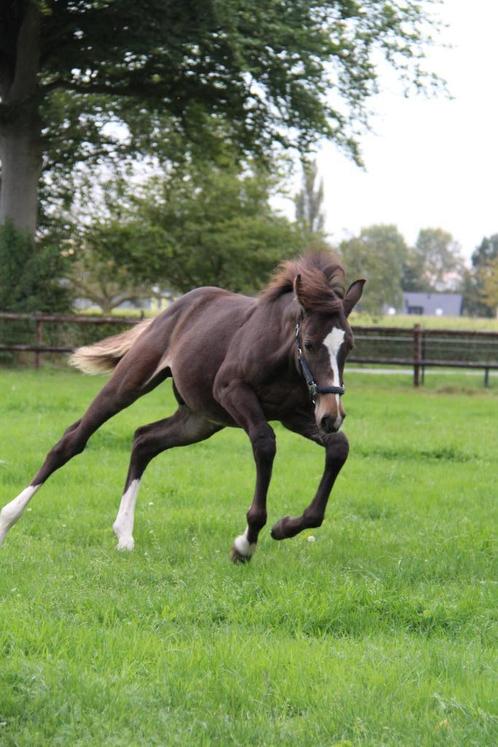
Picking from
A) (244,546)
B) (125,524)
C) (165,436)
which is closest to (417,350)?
(165,436)

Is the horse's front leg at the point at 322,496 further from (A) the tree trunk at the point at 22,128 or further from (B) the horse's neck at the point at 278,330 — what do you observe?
(A) the tree trunk at the point at 22,128

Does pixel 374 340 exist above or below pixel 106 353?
below

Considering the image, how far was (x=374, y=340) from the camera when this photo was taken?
2636cm

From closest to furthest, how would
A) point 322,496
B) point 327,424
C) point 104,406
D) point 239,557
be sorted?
point 327,424
point 322,496
point 239,557
point 104,406

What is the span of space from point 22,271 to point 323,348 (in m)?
20.1

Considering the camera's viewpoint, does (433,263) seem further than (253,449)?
Yes

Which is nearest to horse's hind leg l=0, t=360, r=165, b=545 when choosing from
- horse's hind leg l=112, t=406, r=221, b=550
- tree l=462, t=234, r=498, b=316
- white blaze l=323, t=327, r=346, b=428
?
horse's hind leg l=112, t=406, r=221, b=550

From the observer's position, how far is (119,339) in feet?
26.9

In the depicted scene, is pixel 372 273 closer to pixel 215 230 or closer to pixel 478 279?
pixel 215 230

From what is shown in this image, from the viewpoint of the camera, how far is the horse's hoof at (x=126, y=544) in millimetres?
6688

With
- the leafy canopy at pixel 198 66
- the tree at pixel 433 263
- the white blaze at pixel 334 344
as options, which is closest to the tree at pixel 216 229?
the leafy canopy at pixel 198 66

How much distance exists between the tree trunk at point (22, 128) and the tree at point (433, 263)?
102 meters

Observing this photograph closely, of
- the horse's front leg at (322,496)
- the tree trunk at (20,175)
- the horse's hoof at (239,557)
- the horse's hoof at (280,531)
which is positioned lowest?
the horse's hoof at (239,557)

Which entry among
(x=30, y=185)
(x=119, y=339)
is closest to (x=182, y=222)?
(x=30, y=185)
